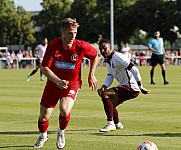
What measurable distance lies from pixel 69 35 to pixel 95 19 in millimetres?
84241

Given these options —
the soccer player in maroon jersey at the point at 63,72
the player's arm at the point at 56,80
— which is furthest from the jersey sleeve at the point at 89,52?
the player's arm at the point at 56,80

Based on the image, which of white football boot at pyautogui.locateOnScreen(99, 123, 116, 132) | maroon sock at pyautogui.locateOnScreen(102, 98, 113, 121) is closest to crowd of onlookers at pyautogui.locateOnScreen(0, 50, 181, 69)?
maroon sock at pyautogui.locateOnScreen(102, 98, 113, 121)

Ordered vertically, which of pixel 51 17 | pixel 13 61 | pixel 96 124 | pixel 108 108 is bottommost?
pixel 13 61

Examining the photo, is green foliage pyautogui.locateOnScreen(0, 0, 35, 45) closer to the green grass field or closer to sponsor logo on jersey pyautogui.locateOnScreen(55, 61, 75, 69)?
the green grass field

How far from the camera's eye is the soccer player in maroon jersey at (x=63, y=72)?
9.37 m

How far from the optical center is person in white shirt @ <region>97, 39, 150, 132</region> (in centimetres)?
1179

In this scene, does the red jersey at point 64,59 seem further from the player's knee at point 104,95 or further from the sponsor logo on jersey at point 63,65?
the player's knee at point 104,95

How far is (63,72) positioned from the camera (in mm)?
9609

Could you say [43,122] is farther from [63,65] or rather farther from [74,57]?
[74,57]

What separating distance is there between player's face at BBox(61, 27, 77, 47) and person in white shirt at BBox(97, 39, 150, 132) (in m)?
2.25

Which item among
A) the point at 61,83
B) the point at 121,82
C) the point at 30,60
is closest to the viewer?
the point at 61,83

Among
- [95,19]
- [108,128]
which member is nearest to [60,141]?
[108,128]

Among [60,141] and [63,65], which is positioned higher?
[63,65]

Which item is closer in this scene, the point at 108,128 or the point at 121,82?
the point at 108,128
